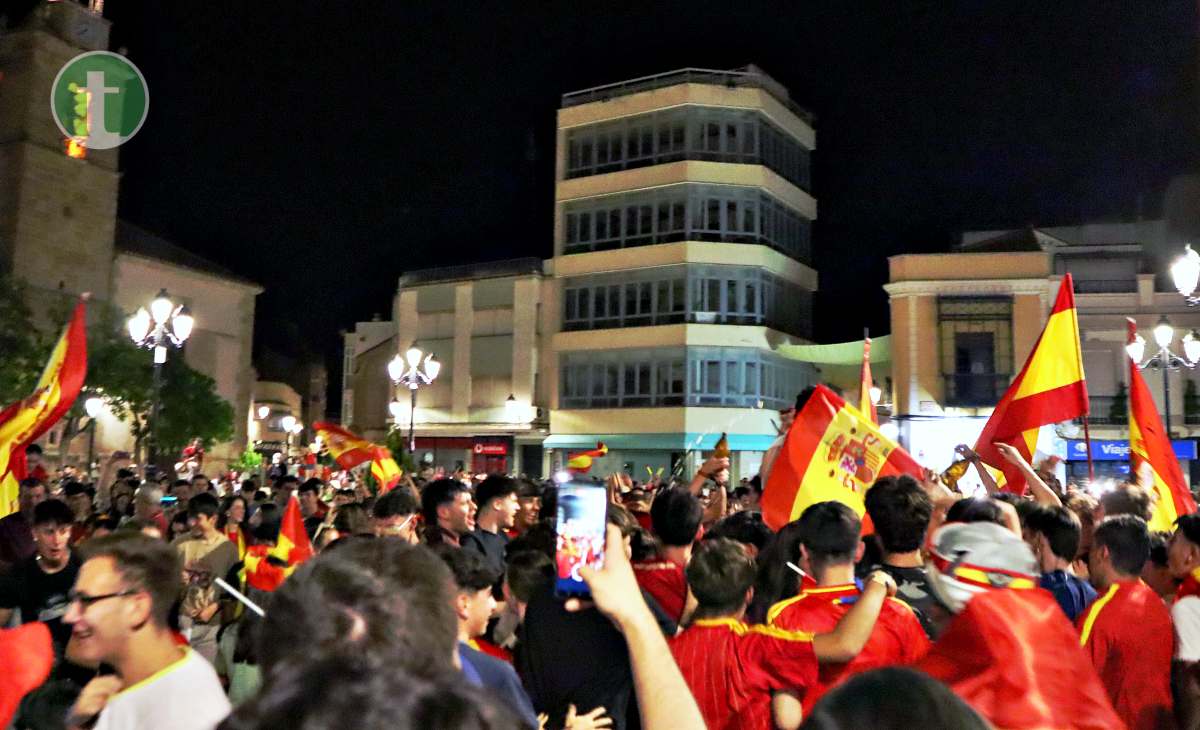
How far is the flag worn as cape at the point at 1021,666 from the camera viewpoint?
275 centimetres

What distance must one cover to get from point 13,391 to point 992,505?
4087 centimetres

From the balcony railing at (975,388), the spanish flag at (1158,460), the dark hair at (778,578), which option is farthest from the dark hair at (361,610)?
the balcony railing at (975,388)

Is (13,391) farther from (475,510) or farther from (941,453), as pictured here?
(475,510)

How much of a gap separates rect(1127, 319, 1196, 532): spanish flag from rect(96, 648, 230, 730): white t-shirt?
8.40 meters

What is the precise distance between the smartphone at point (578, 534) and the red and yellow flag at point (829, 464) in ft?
17.4

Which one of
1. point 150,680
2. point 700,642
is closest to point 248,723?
point 150,680

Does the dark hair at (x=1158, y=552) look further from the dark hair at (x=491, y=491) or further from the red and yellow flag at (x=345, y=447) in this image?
the red and yellow flag at (x=345, y=447)

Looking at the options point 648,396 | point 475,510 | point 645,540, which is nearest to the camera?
point 645,540

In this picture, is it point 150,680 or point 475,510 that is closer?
point 150,680

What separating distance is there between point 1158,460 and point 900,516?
20.4ft

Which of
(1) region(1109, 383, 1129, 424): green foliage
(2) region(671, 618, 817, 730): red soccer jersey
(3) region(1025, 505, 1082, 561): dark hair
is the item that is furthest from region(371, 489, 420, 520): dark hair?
(1) region(1109, 383, 1129, 424): green foliage

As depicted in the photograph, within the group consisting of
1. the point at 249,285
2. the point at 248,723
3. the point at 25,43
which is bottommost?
the point at 248,723

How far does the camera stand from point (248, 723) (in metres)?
1.33

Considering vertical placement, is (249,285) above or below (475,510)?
above
